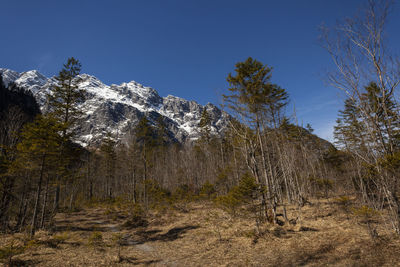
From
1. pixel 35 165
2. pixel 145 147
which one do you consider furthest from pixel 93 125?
pixel 35 165

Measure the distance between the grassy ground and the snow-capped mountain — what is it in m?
98.1

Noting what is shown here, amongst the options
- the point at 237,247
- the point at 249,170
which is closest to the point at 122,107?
the point at 249,170

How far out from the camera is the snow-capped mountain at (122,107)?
117 metres

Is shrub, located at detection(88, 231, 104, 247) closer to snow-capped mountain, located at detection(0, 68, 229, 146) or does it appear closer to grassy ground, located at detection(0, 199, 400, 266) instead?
grassy ground, located at detection(0, 199, 400, 266)

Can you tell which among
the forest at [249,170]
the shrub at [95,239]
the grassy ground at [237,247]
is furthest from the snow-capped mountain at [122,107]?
the shrub at [95,239]

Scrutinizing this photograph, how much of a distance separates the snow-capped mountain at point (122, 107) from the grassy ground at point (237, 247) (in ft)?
322

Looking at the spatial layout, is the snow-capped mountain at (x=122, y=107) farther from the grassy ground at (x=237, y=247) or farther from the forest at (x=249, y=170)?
A: the grassy ground at (x=237, y=247)

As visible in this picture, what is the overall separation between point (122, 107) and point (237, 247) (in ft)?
464

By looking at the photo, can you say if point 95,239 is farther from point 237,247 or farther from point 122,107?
point 122,107

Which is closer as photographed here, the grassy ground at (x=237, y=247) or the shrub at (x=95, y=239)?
the grassy ground at (x=237, y=247)

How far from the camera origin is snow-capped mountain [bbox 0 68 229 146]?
383 ft

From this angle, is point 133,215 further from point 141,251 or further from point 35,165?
point 35,165

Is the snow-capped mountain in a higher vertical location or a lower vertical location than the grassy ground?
higher

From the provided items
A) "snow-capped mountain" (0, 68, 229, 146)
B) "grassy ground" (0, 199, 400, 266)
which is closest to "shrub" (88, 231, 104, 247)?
"grassy ground" (0, 199, 400, 266)
